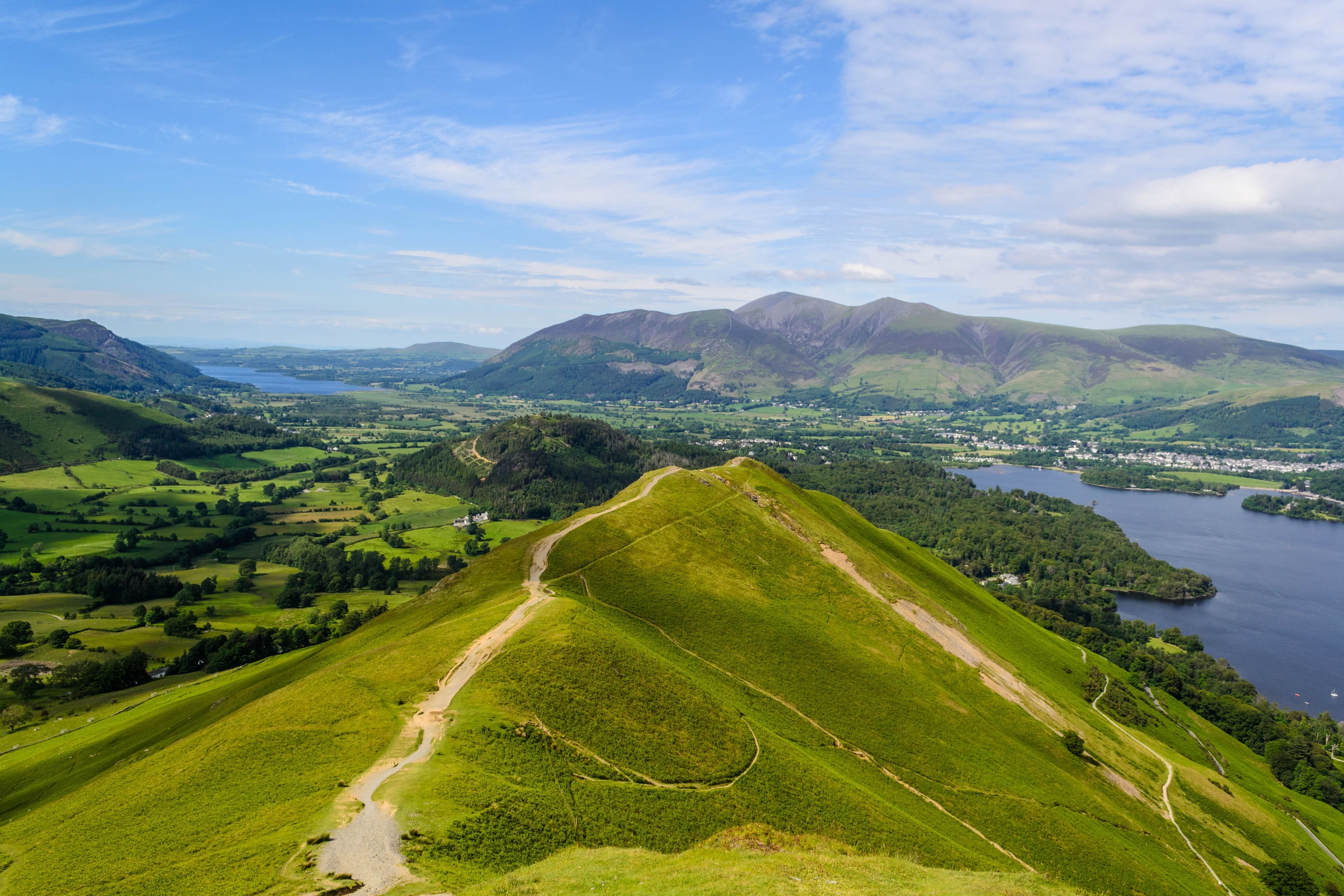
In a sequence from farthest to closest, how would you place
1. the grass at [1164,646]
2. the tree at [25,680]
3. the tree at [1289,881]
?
the grass at [1164,646] → the tree at [25,680] → the tree at [1289,881]

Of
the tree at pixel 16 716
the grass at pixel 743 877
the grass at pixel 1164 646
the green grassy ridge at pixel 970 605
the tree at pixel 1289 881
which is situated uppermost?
the grass at pixel 743 877

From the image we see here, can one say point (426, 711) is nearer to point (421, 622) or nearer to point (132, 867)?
point (132, 867)

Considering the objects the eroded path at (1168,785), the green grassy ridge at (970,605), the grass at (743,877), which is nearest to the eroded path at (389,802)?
the grass at (743,877)

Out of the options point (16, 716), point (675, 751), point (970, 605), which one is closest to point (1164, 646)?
point (970, 605)

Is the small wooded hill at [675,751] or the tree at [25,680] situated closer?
the small wooded hill at [675,751]

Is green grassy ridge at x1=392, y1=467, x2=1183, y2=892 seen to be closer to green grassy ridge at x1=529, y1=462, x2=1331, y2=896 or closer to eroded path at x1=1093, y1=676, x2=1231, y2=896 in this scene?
green grassy ridge at x1=529, y1=462, x2=1331, y2=896

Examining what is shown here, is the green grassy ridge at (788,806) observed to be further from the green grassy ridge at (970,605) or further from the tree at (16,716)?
the tree at (16,716)

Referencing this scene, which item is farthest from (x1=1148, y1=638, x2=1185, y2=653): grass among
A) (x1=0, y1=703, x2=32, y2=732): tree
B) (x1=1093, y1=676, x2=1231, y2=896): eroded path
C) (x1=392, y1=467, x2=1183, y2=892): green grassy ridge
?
(x1=0, y1=703, x2=32, y2=732): tree
